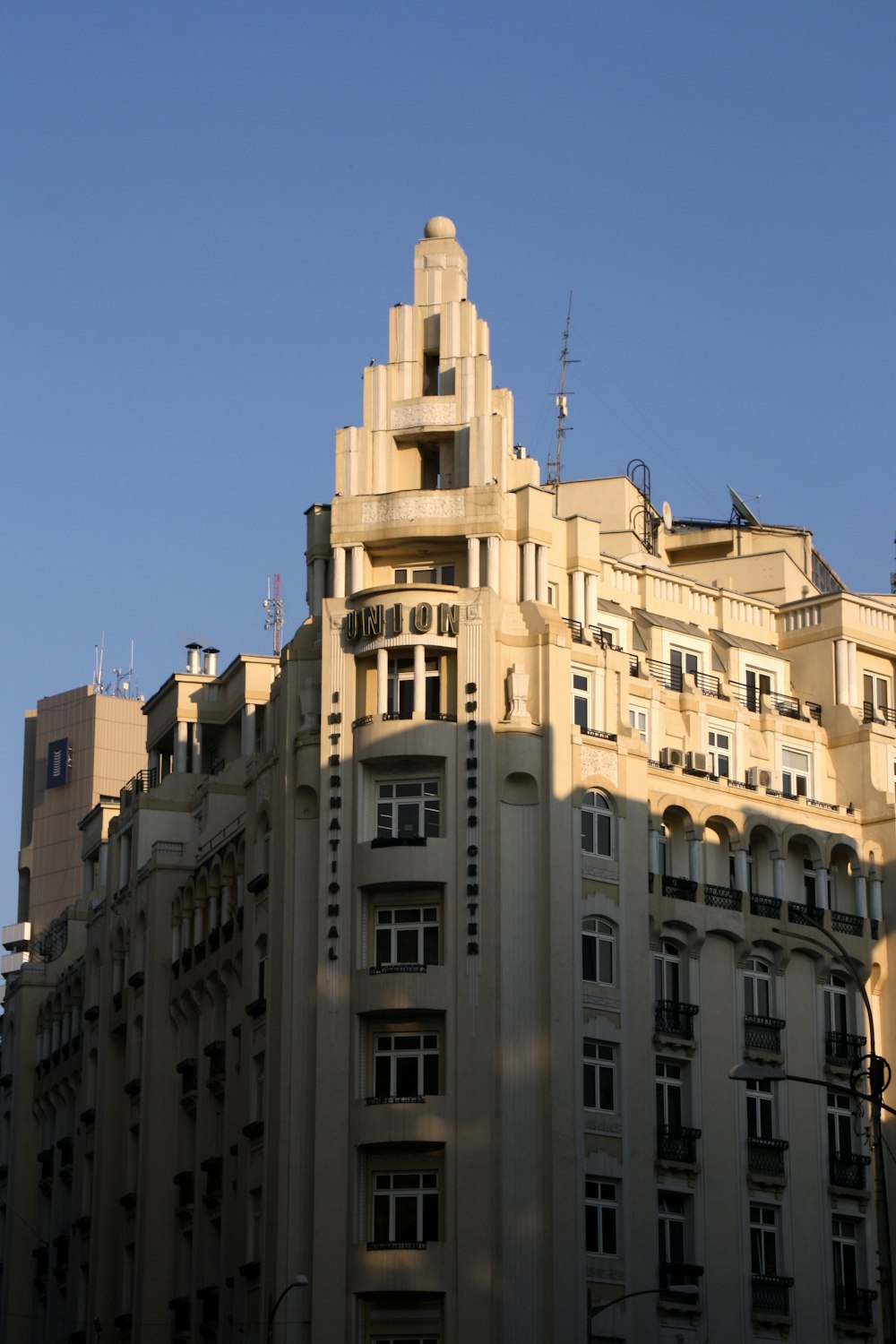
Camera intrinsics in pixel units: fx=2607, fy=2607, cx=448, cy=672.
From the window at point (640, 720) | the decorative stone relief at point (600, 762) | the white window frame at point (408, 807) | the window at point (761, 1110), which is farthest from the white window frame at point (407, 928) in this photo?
the window at point (761, 1110)

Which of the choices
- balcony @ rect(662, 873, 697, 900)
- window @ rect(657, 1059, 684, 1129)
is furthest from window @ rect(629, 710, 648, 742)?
window @ rect(657, 1059, 684, 1129)

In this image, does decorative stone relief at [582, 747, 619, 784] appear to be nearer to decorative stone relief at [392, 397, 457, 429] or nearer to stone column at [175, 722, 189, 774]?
decorative stone relief at [392, 397, 457, 429]

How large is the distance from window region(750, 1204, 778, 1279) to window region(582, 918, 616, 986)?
8.76m

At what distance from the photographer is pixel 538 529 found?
264 feet

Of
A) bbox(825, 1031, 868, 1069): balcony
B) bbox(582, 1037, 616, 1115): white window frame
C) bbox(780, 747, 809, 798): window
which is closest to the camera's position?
bbox(582, 1037, 616, 1115): white window frame

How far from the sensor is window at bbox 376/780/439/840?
76.2 metres

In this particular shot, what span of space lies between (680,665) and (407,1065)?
19.7 m

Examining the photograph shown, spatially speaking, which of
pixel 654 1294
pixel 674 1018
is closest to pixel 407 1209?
pixel 654 1294

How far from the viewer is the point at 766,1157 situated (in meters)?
79.8

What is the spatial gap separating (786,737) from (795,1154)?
14.6 meters

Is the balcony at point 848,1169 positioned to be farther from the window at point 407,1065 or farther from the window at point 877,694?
the window at point 877,694

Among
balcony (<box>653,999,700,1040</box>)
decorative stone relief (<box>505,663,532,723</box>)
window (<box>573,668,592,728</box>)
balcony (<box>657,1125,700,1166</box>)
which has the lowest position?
balcony (<box>657,1125,700,1166</box>)

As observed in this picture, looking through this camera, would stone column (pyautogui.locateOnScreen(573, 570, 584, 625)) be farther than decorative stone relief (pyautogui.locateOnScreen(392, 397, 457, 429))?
No

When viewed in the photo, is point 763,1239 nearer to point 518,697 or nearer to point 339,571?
point 518,697
